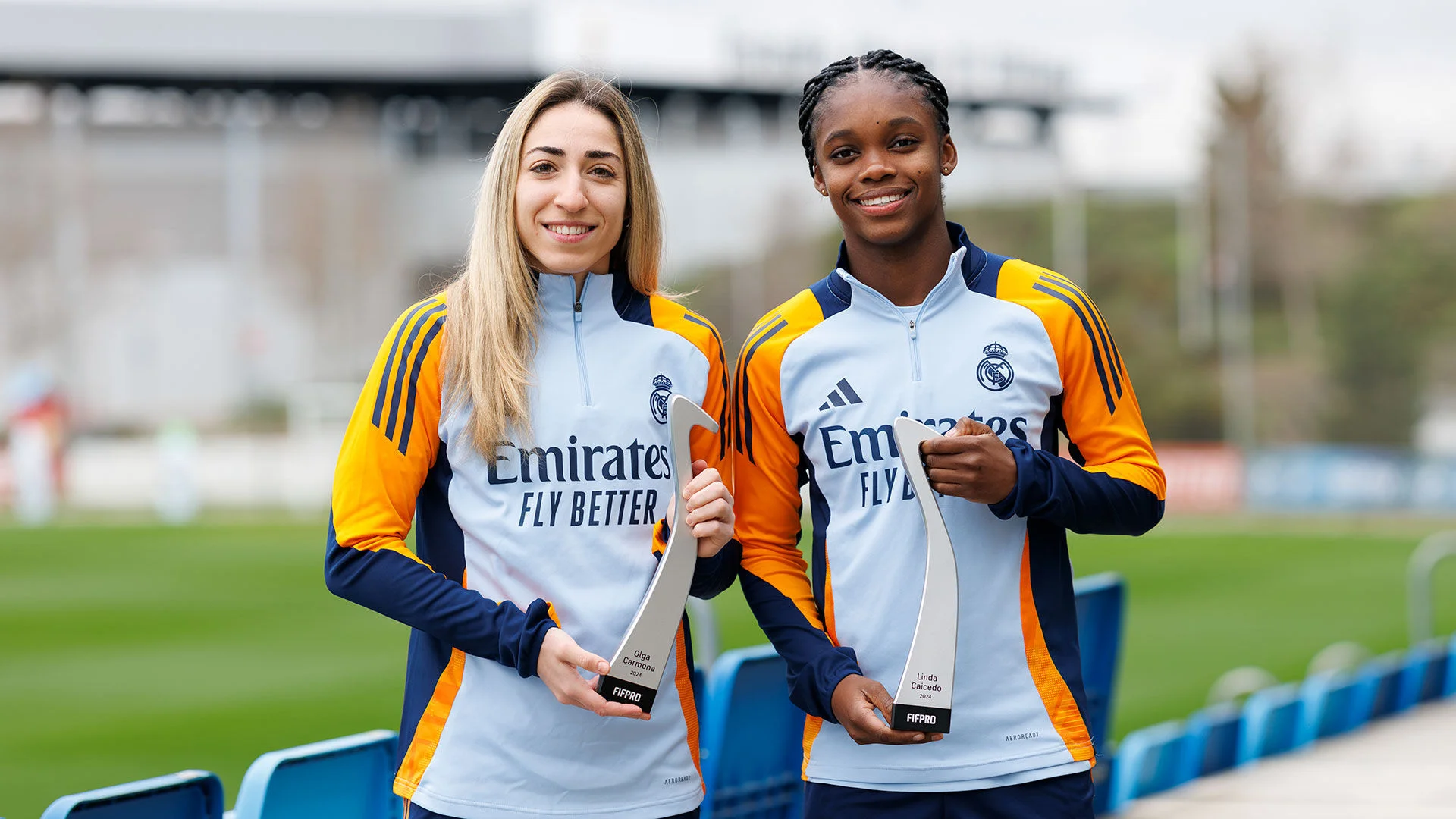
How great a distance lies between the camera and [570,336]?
8.63ft

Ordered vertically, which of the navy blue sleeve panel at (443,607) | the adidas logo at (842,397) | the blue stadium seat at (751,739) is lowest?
the blue stadium seat at (751,739)

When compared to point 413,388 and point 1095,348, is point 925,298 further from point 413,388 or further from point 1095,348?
Result: point 413,388

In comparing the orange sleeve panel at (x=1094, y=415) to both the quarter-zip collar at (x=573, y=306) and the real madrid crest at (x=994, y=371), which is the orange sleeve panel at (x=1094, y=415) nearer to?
the real madrid crest at (x=994, y=371)

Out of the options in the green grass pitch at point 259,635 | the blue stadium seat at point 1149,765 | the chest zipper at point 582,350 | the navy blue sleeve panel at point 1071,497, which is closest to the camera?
the navy blue sleeve panel at point 1071,497

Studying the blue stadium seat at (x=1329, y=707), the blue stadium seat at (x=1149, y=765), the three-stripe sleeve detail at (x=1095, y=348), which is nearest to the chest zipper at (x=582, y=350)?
the three-stripe sleeve detail at (x=1095, y=348)

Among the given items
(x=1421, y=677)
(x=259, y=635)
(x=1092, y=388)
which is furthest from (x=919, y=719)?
(x=259, y=635)

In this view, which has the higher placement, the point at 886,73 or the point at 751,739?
the point at 886,73

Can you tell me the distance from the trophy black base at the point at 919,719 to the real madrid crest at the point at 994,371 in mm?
556

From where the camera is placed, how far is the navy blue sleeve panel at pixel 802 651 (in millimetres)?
2488

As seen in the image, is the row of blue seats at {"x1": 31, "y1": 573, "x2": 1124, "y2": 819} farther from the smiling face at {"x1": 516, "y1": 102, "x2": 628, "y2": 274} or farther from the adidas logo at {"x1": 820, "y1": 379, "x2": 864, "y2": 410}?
the smiling face at {"x1": 516, "y1": 102, "x2": 628, "y2": 274}

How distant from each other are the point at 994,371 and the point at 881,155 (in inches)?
15.8

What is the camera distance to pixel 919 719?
2.36m

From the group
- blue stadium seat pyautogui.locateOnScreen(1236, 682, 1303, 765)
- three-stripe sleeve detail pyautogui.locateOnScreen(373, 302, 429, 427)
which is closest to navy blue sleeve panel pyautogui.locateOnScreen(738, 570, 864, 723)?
three-stripe sleeve detail pyautogui.locateOnScreen(373, 302, 429, 427)

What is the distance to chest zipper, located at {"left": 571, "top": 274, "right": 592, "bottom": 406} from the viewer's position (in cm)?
257
